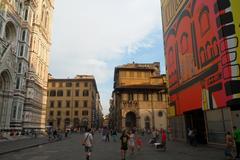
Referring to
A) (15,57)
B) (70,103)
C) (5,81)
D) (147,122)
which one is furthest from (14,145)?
(70,103)

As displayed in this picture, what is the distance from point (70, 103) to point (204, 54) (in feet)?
236

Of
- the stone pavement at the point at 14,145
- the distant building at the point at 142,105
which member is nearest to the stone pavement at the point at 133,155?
the stone pavement at the point at 14,145

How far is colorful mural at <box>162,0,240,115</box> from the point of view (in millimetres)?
17422

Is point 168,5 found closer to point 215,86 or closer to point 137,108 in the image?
point 215,86

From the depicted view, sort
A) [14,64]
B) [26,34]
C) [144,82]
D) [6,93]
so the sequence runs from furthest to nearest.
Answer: [144,82], [26,34], [14,64], [6,93]

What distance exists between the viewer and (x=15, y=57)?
39031 mm

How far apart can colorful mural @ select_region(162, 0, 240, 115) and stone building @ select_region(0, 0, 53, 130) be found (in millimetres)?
24463

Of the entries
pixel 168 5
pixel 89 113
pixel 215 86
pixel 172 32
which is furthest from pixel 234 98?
pixel 89 113

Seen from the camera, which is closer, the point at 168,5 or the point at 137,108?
the point at 168,5

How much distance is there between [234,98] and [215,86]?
2.79m

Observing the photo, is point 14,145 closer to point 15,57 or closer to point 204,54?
point 15,57

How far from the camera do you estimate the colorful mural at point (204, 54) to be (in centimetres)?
1742

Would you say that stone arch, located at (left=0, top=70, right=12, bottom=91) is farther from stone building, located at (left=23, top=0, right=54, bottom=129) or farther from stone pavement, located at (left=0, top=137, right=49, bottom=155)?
stone pavement, located at (left=0, top=137, right=49, bottom=155)

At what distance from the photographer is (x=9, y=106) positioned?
3600 centimetres
